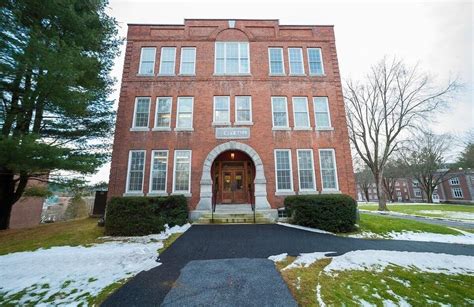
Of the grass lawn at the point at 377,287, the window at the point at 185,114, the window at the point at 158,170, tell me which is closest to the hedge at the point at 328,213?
the grass lawn at the point at 377,287

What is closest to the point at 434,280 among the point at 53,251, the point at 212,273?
the point at 212,273

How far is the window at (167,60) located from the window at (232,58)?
3052 mm

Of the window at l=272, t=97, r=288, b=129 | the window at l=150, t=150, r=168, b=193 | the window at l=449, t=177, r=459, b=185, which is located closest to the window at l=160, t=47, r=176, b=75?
the window at l=150, t=150, r=168, b=193

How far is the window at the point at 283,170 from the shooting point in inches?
455

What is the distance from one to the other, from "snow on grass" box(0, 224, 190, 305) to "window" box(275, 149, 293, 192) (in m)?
7.48

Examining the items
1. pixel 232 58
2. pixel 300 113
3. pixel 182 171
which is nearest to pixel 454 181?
pixel 300 113

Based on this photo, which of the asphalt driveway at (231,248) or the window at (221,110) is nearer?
the asphalt driveway at (231,248)

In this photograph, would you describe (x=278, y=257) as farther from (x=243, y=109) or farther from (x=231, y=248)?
(x=243, y=109)

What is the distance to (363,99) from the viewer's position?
2067cm

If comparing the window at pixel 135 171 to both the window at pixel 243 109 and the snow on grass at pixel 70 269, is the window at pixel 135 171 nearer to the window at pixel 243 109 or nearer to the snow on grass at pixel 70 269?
the snow on grass at pixel 70 269

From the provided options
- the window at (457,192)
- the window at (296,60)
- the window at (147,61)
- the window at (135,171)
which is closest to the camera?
the window at (135,171)

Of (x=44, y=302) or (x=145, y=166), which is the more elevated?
(x=145, y=166)

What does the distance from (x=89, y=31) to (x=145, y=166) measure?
7.41m

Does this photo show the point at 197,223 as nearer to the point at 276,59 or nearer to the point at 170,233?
the point at 170,233
